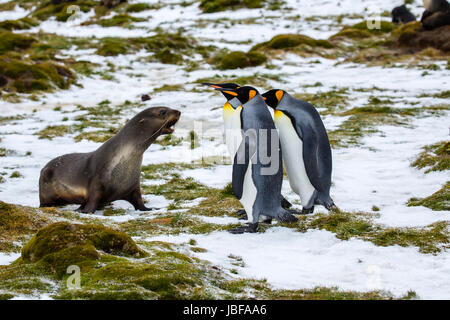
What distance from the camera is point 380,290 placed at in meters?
4.72

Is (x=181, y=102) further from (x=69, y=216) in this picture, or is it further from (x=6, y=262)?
(x=6, y=262)

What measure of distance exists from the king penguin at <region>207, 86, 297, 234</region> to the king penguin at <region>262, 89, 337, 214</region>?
0.45 meters

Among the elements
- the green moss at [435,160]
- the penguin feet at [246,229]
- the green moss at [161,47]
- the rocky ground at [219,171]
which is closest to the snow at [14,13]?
the rocky ground at [219,171]

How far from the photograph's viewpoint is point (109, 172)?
913cm

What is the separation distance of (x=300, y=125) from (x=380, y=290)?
345 centimetres

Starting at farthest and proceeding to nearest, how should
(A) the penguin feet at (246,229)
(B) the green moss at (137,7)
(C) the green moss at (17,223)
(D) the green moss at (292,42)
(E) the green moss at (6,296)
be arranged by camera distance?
(B) the green moss at (137,7), (D) the green moss at (292,42), (A) the penguin feet at (246,229), (C) the green moss at (17,223), (E) the green moss at (6,296)

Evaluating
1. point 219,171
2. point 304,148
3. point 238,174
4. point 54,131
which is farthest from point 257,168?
point 54,131

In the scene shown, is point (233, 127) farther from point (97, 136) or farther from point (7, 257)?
point (97, 136)

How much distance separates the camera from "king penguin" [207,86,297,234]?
7199 millimetres

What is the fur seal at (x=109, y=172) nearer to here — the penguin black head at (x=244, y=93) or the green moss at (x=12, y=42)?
the penguin black head at (x=244, y=93)

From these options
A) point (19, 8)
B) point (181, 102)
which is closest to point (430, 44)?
point (181, 102)

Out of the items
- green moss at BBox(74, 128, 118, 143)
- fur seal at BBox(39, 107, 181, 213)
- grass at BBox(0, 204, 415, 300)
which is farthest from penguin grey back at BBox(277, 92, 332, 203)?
green moss at BBox(74, 128, 118, 143)

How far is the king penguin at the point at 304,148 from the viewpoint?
25.2 ft

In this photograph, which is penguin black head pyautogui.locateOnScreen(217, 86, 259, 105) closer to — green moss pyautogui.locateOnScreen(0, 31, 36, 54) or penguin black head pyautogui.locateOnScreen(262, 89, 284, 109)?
penguin black head pyautogui.locateOnScreen(262, 89, 284, 109)
